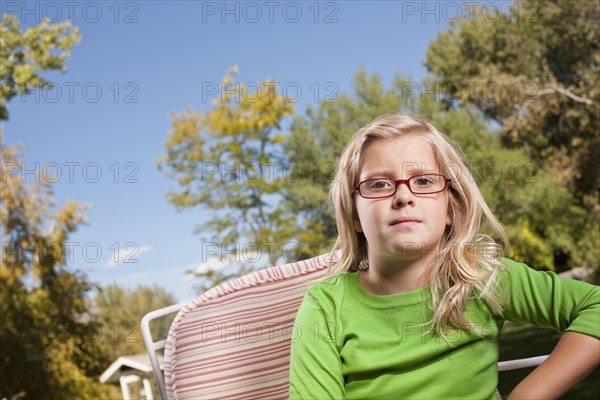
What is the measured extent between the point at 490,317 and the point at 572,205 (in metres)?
15.5

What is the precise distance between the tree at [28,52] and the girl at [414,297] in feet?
27.9

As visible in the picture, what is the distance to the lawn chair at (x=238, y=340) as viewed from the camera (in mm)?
1731

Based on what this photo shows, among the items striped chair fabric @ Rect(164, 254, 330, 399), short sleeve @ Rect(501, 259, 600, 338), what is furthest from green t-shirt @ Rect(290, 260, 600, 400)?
striped chair fabric @ Rect(164, 254, 330, 399)

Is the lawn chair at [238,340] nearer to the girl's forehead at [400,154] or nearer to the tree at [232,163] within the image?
the girl's forehead at [400,154]

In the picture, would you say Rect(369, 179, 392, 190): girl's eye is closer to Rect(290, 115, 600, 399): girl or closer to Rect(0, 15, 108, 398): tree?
Rect(290, 115, 600, 399): girl

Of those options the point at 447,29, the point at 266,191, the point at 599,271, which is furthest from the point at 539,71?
the point at 266,191

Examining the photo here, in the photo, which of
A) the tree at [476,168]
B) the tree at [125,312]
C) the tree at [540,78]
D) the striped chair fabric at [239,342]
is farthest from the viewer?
the tree at [476,168]

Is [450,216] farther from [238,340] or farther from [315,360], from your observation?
[238,340]

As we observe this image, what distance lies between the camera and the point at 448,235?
58.1 inches

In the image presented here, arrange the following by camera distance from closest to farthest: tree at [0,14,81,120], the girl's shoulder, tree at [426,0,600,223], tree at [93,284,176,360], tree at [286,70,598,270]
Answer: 1. the girl's shoulder
2. tree at [0,14,81,120]
3. tree at [93,284,176,360]
4. tree at [426,0,600,223]
5. tree at [286,70,598,270]

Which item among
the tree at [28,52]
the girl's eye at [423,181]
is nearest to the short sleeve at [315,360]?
the girl's eye at [423,181]

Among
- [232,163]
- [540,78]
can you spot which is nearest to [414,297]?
[232,163]

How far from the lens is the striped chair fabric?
173 cm

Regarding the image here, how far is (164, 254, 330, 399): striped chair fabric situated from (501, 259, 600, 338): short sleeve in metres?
0.53
